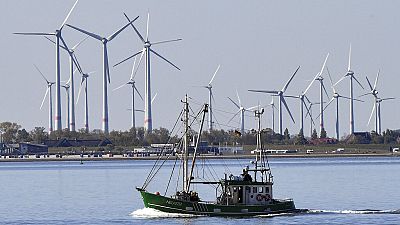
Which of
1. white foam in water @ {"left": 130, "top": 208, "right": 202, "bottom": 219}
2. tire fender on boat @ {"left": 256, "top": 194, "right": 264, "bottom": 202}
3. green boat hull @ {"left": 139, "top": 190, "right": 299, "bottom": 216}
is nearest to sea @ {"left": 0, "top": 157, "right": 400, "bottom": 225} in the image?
white foam in water @ {"left": 130, "top": 208, "right": 202, "bottom": 219}

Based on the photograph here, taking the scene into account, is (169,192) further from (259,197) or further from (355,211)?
(259,197)

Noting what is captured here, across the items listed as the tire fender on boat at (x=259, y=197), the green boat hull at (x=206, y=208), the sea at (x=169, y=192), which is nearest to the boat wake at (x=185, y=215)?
the sea at (x=169, y=192)

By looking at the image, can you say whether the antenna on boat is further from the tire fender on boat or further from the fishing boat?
the tire fender on boat

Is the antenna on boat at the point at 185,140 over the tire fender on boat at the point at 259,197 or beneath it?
over

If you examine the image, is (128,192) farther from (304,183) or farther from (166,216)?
(166,216)

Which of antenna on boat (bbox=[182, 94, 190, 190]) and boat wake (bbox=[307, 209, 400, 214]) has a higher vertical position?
antenna on boat (bbox=[182, 94, 190, 190])

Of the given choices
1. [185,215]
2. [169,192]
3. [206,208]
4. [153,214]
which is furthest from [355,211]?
[169,192]

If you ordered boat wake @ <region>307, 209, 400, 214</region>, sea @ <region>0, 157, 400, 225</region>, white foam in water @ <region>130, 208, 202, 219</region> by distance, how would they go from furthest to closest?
1. boat wake @ <region>307, 209, 400, 214</region>
2. sea @ <region>0, 157, 400, 225</region>
3. white foam in water @ <region>130, 208, 202, 219</region>

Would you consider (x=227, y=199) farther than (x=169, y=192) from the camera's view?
No

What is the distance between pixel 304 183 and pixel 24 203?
51.3m

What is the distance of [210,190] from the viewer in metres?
166

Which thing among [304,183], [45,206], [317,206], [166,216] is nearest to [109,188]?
[304,183]

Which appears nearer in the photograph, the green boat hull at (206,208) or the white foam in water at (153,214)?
the green boat hull at (206,208)

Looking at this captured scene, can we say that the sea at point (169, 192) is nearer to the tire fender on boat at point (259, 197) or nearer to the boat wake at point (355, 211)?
the boat wake at point (355, 211)
